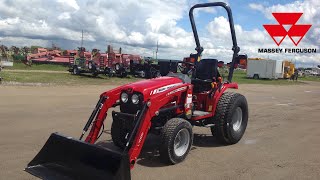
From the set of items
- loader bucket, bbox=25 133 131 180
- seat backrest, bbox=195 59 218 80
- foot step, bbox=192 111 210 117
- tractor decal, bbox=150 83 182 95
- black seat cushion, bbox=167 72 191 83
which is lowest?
loader bucket, bbox=25 133 131 180

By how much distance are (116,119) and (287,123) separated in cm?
579

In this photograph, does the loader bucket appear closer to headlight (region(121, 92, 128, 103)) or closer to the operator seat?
headlight (region(121, 92, 128, 103))

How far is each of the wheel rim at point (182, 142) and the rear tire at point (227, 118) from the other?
3.83ft

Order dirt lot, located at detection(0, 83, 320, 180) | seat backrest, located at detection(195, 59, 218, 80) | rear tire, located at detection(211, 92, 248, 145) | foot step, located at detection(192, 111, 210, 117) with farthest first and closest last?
1. seat backrest, located at detection(195, 59, 218, 80)
2. rear tire, located at detection(211, 92, 248, 145)
3. foot step, located at detection(192, 111, 210, 117)
4. dirt lot, located at detection(0, 83, 320, 180)

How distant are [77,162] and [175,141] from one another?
1529 mm

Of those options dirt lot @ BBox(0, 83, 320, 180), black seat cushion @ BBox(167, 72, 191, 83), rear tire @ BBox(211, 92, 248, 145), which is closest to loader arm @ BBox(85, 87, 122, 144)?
dirt lot @ BBox(0, 83, 320, 180)

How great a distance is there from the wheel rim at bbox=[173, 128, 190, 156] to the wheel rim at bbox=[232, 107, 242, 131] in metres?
1.74

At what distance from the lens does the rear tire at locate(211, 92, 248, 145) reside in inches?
262

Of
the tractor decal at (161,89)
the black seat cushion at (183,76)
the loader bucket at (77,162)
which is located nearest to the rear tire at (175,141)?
the tractor decal at (161,89)

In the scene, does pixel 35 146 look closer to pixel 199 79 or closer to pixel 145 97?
pixel 145 97

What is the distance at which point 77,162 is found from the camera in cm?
466

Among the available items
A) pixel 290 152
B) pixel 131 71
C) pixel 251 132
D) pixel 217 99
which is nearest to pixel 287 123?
pixel 251 132

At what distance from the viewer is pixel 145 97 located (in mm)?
5262

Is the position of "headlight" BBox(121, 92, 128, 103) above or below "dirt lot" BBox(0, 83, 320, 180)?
above
